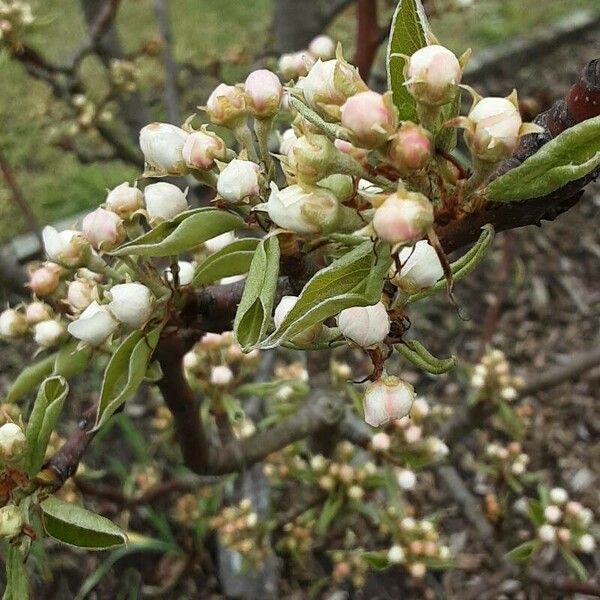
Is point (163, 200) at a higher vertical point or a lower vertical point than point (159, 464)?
higher

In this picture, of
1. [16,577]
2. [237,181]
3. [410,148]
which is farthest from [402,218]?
[16,577]

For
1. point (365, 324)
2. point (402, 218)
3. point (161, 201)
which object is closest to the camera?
point (402, 218)

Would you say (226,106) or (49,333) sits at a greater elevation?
(226,106)

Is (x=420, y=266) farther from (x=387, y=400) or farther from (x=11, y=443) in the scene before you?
(x=11, y=443)

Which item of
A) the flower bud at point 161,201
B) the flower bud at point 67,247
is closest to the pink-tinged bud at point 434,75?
the flower bud at point 161,201

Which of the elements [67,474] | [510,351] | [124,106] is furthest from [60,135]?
[67,474]

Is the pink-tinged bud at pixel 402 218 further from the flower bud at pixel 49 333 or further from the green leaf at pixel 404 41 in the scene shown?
the flower bud at pixel 49 333

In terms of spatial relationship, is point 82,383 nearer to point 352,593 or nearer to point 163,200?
point 352,593
